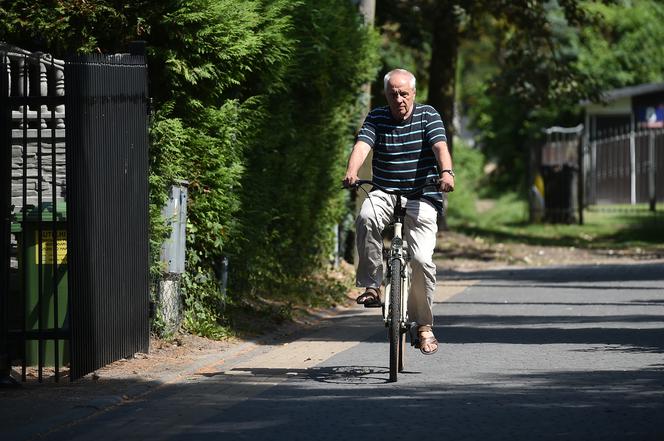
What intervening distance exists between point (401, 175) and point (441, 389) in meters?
1.52

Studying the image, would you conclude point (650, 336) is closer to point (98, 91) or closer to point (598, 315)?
point (598, 315)

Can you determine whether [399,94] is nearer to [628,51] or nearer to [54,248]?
[54,248]

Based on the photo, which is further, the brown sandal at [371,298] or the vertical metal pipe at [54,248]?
the brown sandal at [371,298]

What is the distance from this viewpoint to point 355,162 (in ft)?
30.4

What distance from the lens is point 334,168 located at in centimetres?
1625

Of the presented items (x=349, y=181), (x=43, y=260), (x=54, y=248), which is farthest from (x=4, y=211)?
(x=349, y=181)

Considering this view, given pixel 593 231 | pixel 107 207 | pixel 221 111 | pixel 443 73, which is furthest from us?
→ pixel 593 231

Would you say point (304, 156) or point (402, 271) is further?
point (304, 156)

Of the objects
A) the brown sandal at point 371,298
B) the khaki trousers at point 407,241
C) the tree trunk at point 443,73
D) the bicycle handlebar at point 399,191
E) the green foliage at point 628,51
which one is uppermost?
the green foliage at point 628,51

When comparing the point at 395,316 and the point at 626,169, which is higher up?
the point at 626,169

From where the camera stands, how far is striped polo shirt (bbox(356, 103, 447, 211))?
9453mm

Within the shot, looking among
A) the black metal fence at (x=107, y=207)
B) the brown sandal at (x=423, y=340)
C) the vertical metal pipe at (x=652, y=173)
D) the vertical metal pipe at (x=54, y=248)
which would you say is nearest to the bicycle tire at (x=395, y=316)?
the brown sandal at (x=423, y=340)

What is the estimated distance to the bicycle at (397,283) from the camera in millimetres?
9031

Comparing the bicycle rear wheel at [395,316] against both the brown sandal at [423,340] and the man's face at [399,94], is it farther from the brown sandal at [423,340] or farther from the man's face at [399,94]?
the man's face at [399,94]
